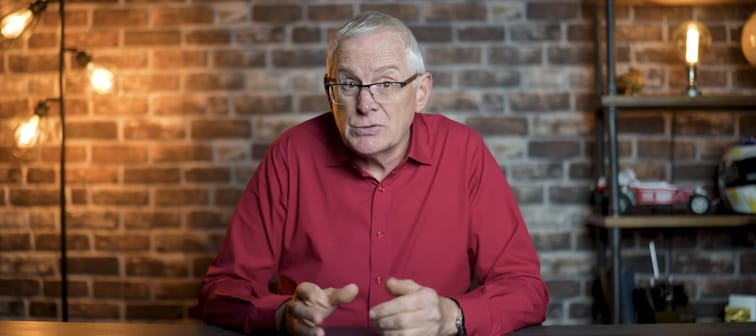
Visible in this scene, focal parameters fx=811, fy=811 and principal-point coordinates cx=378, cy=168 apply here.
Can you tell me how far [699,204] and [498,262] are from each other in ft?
4.25

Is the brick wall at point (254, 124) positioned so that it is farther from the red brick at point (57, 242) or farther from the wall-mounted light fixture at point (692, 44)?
the wall-mounted light fixture at point (692, 44)

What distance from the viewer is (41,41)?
10.6 ft

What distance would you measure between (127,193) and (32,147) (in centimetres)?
42

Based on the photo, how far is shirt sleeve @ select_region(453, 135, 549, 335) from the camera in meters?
1.60

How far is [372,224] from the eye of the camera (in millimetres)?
1981

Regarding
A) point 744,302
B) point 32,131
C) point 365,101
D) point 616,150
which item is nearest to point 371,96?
point 365,101

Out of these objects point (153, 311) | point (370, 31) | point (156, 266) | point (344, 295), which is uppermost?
point (370, 31)

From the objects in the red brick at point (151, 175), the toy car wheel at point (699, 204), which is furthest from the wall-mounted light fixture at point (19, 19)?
the toy car wheel at point (699, 204)

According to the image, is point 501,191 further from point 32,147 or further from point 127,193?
point 32,147

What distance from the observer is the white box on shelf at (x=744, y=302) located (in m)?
2.99

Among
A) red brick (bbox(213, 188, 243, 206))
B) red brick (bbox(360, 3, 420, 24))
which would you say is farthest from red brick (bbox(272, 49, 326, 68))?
red brick (bbox(213, 188, 243, 206))

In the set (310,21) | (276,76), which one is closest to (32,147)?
(276,76)

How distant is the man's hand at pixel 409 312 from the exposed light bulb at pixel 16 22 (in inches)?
85.5

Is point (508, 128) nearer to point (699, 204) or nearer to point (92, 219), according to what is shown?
point (699, 204)
